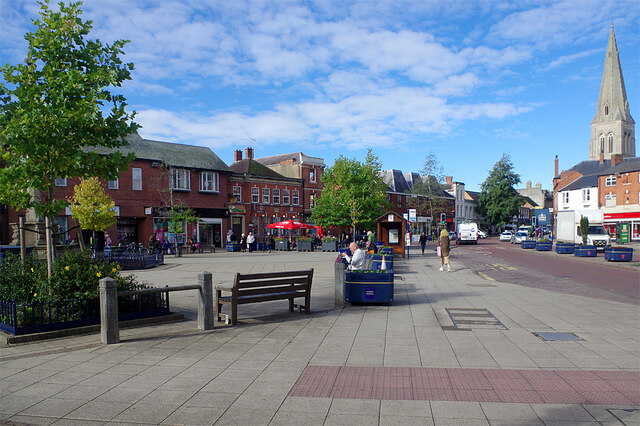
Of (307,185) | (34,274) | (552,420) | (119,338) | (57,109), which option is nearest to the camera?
(552,420)

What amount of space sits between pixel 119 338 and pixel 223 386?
9.60ft

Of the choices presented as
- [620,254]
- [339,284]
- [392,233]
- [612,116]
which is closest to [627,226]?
[620,254]

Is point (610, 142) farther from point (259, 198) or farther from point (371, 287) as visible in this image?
point (371, 287)

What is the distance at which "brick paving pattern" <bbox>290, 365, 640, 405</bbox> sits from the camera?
4801 mm

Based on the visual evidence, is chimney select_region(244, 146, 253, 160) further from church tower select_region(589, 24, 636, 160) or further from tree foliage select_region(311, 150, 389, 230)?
church tower select_region(589, 24, 636, 160)

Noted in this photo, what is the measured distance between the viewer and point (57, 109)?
25.4 ft

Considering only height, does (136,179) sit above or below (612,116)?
below

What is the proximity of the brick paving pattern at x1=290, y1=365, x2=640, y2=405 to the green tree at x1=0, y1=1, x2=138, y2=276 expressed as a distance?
5.72 m

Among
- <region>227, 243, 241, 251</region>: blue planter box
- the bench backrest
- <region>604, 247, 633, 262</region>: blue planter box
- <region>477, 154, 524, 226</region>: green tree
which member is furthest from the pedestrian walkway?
<region>477, 154, 524, 226</region>: green tree

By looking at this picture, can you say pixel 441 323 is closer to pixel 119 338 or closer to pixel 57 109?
pixel 119 338

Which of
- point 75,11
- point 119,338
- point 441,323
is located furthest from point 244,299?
point 75,11

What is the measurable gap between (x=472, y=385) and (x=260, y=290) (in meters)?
4.54

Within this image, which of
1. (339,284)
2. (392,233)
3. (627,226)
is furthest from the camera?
(627,226)

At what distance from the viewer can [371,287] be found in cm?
1060
